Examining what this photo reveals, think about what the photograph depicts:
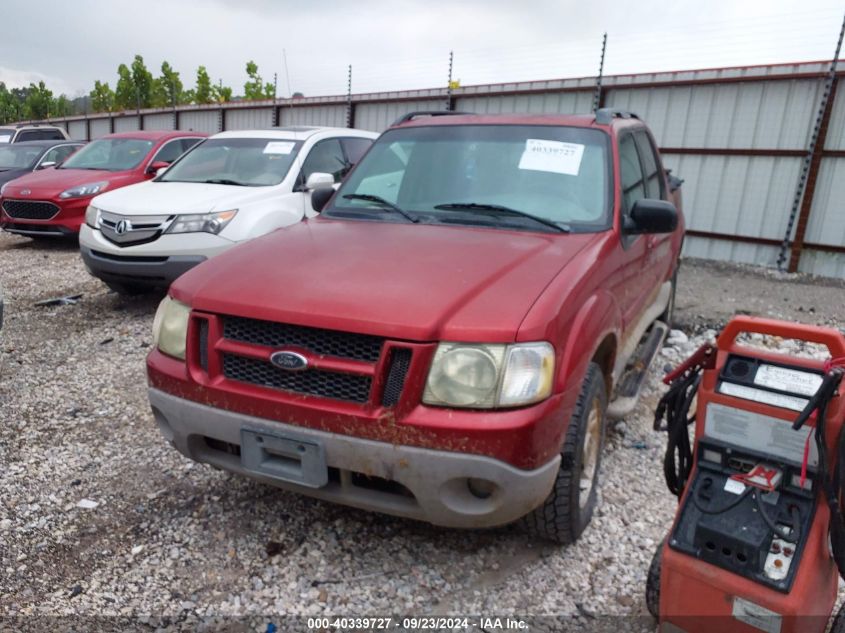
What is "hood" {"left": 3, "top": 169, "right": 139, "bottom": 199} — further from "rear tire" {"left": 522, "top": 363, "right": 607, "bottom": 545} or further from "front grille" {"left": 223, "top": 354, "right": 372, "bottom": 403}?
"rear tire" {"left": 522, "top": 363, "right": 607, "bottom": 545}

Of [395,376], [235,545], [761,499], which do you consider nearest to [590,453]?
[761,499]

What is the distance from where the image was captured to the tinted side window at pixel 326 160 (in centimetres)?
647

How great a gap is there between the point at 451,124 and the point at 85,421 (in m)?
2.94

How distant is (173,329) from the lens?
102 inches

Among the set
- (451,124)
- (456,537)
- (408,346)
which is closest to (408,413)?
(408,346)

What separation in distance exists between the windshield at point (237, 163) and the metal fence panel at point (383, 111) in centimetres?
572

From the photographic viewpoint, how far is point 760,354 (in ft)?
6.70

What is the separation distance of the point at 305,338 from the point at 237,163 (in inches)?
191

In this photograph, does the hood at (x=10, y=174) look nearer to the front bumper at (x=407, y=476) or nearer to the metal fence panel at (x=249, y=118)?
the metal fence panel at (x=249, y=118)

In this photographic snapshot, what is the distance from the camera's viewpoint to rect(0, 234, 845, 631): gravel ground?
2.41m

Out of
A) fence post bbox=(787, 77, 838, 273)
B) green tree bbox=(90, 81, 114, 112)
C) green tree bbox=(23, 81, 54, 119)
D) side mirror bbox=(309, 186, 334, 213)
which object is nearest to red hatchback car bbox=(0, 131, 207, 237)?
side mirror bbox=(309, 186, 334, 213)

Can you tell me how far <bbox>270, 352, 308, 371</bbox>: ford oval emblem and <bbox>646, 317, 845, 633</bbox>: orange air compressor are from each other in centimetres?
139

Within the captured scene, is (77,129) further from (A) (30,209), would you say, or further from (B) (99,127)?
(A) (30,209)

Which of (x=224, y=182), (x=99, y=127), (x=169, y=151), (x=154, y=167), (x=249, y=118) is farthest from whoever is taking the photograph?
(x=99, y=127)
